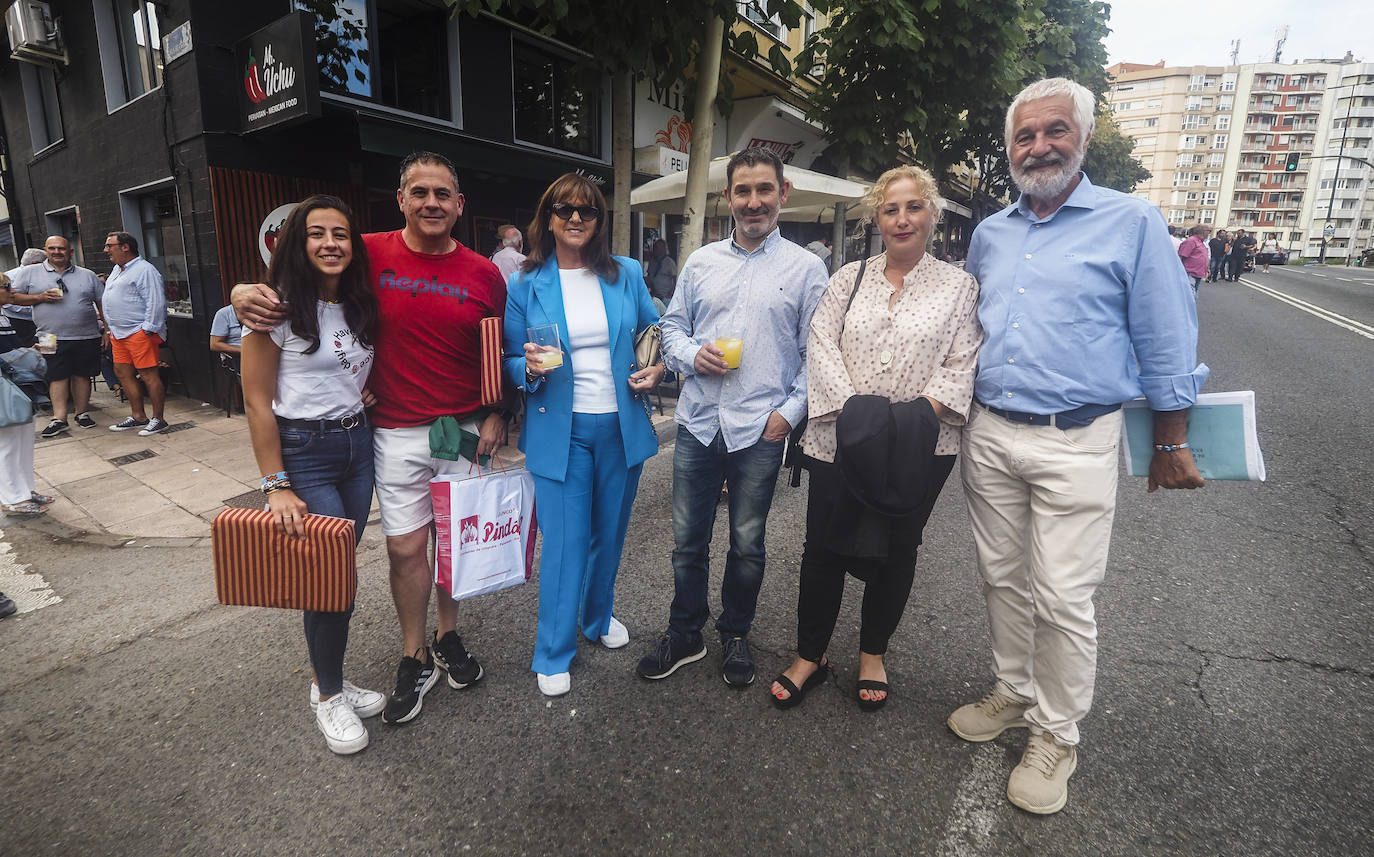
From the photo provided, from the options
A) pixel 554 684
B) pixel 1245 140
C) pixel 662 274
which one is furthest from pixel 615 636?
pixel 1245 140

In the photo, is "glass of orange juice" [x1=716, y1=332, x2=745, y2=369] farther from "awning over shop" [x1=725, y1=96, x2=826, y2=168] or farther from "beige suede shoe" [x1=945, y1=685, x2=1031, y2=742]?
"awning over shop" [x1=725, y1=96, x2=826, y2=168]

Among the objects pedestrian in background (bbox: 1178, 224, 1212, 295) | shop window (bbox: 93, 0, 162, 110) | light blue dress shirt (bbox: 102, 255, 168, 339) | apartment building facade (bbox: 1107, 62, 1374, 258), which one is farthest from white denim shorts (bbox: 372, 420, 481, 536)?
→ apartment building facade (bbox: 1107, 62, 1374, 258)

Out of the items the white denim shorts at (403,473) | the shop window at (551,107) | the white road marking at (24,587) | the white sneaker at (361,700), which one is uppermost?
the shop window at (551,107)

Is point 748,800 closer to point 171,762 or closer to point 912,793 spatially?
point 912,793

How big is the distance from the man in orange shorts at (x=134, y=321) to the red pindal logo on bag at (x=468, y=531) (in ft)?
20.8

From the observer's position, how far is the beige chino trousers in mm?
2021

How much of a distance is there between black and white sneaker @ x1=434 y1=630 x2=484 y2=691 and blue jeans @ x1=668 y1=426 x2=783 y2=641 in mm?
803

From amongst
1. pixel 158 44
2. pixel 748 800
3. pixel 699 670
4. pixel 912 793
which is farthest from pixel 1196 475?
pixel 158 44

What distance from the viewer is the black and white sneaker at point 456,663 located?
2604 mm

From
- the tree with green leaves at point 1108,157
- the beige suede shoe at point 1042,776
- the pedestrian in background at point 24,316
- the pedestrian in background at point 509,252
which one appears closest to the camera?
the beige suede shoe at point 1042,776

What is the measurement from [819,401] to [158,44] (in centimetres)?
890

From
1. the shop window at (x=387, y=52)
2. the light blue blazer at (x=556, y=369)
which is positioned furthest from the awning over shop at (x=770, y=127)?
the light blue blazer at (x=556, y=369)

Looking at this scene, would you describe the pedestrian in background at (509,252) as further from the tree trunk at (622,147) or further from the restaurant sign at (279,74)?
the restaurant sign at (279,74)

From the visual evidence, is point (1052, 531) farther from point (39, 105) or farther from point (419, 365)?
point (39, 105)
